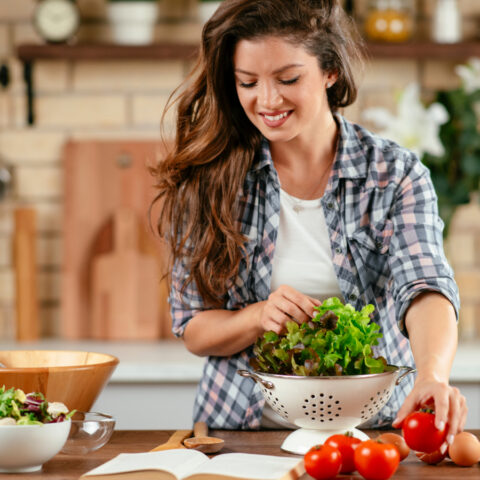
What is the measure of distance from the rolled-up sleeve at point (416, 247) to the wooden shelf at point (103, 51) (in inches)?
52.5

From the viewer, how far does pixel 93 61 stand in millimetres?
2844

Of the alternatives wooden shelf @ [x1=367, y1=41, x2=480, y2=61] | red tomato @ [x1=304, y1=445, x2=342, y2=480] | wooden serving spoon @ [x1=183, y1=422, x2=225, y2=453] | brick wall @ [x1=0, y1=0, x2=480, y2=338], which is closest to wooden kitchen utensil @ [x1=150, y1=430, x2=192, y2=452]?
wooden serving spoon @ [x1=183, y1=422, x2=225, y2=453]

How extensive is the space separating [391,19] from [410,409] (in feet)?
6.18

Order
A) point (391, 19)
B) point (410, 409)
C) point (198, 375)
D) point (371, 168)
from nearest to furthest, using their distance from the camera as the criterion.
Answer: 1. point (410, 409)
2. point (371, 168)
3. point (198, 375)
4. point (391, 19)

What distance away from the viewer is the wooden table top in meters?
1.17

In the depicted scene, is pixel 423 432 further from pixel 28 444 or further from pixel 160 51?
pixel 160 51

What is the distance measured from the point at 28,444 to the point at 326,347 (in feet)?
1.50

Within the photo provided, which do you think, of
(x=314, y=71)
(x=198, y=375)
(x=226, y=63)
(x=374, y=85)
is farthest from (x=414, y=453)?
(x=374, y=85)

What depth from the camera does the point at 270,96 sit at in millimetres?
1450

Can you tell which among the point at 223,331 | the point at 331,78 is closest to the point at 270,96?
the point at 331,78

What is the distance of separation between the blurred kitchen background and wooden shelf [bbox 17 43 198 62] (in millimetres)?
17

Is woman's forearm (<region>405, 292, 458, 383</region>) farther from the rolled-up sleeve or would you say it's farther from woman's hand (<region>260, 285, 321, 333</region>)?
woman's hand (<region>260, 285, 321, 333</region>)

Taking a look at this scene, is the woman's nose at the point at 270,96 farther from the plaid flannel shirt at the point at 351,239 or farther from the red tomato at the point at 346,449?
the red tomato at the point at 346,449

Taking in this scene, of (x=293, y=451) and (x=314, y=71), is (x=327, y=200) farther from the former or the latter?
(x=293, y=451)
